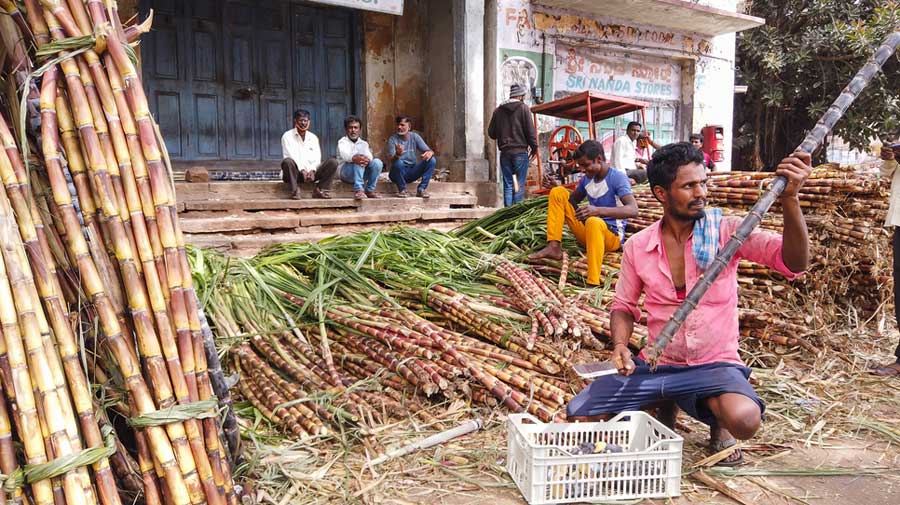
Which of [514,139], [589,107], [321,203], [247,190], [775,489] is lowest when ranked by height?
[775,489]

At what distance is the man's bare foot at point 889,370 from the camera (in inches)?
146

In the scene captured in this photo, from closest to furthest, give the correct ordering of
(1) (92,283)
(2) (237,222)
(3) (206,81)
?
(1) (92,283)
(2) (237,222)
(3) (206,81)

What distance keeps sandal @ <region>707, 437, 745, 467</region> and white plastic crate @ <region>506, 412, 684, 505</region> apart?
1.11 feet

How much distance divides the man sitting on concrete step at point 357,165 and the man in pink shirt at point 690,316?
492 cm

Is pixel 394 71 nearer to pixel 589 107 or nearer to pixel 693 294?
pixel 589 107

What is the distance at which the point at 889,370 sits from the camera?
3736 mm

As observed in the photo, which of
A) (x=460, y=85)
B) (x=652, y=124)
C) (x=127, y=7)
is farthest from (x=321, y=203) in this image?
(x=652, y=124)

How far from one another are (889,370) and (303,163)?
5.59m

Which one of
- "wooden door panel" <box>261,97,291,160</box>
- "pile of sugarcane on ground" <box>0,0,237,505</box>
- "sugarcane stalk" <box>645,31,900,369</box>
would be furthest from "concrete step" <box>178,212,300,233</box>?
"sugarcane stalk" <box>645,31,900,369</box>

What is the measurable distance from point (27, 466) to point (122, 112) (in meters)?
0.97

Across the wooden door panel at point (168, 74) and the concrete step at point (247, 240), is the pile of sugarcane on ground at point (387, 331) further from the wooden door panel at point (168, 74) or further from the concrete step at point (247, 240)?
the wooden door panel at point (168, 74)

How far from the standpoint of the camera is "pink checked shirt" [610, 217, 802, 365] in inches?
97.0

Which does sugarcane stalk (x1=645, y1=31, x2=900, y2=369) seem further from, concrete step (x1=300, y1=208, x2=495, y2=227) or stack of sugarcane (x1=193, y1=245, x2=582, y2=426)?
concrete step (x1=300, y1=208, x2=495, y2=227)

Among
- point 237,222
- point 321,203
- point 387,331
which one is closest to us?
point 387,331
